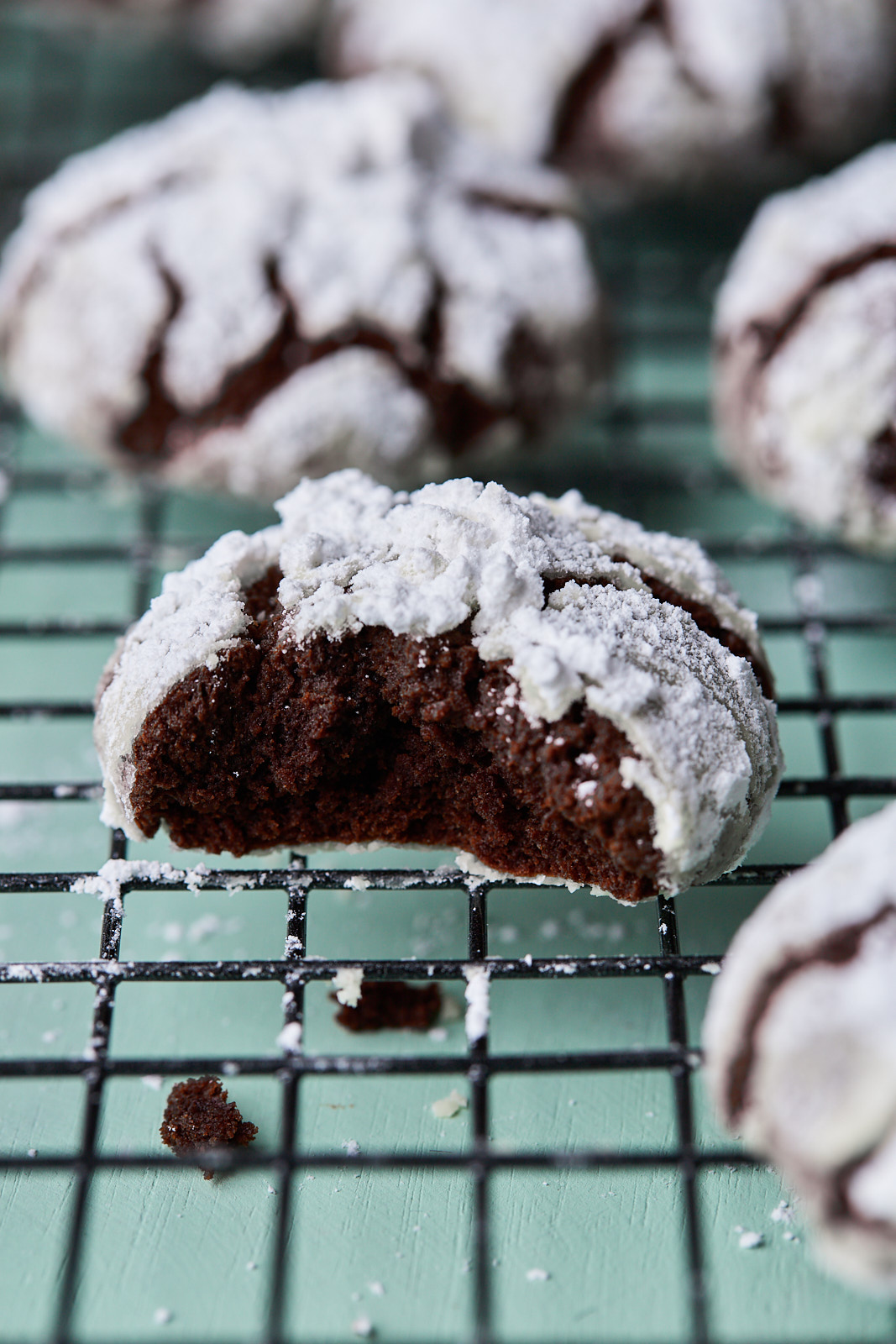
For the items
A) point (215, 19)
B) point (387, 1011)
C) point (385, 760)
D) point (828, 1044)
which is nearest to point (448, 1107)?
point (387, 1011)

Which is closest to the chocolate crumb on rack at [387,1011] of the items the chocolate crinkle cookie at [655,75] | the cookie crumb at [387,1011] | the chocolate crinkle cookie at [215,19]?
the cookie crumb at [387,1011]

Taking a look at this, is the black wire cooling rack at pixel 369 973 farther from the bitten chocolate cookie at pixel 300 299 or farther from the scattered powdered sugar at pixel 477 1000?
the bitten chocolate cookie at pixel 300 299

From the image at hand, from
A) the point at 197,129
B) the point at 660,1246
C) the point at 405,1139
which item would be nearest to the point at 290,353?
the point at 197,129

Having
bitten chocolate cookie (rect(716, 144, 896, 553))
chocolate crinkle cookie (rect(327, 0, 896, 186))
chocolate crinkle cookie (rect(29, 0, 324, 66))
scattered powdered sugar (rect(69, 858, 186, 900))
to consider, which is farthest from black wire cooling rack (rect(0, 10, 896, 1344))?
chocolate crinkle cookie (rect(29, 0, 324, 66))

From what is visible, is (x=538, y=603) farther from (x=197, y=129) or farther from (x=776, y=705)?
(x=197, y=129)

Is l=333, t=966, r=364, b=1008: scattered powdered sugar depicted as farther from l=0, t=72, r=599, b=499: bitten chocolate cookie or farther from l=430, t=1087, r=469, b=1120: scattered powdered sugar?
l=0, t=72, r=599, b=499: bitten chocolate cookie
